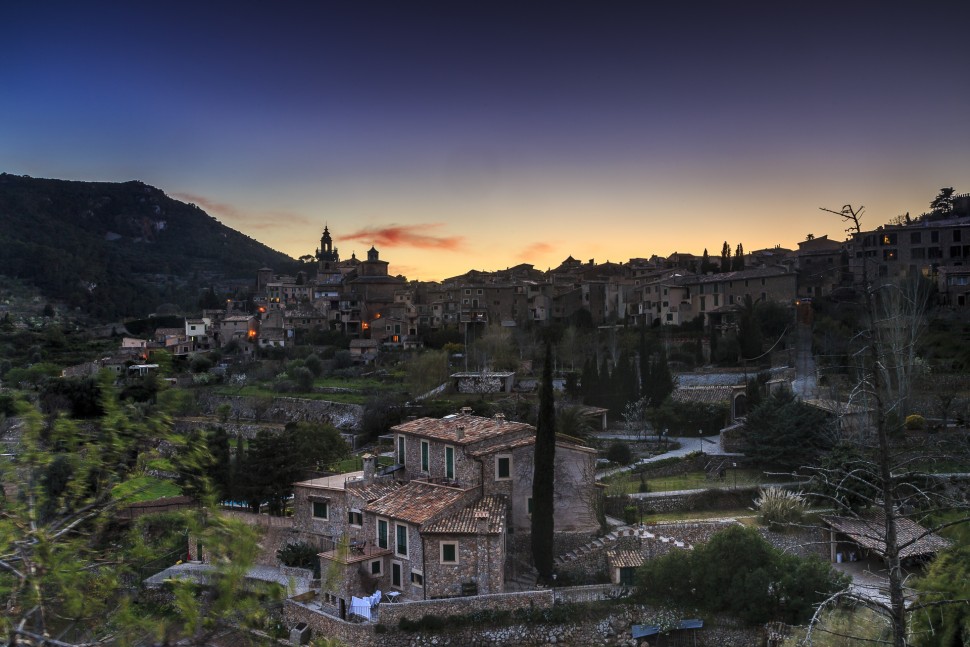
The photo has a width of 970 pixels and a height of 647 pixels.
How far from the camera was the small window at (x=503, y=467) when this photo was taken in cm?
1948

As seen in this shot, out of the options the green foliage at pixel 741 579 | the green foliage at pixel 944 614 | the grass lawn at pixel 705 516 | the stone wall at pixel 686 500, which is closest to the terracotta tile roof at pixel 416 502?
the green foliage at pixel 741 579

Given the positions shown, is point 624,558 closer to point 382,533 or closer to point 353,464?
point 382,533

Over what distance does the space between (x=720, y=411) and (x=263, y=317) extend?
45.0m

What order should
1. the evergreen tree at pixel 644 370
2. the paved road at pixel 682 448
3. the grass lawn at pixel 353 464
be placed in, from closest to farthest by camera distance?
the paved road at pixel 682 448
the grass lawn at pixel 353 464
the evergreen tree at pixel 644 370

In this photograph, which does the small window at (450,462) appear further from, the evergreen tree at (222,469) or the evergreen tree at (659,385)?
the evergreen tree at (659,385)

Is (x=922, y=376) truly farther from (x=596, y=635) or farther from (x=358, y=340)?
(x=358, y=340)

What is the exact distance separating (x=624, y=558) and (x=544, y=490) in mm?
2565

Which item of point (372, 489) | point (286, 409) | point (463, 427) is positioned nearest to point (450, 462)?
point (463, 427)

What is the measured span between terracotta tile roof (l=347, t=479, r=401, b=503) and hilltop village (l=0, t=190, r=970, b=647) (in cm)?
9

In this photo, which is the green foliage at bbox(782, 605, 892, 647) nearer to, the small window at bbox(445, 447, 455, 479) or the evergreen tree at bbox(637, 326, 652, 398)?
the small window at bbox(445, 447, 455, 479)

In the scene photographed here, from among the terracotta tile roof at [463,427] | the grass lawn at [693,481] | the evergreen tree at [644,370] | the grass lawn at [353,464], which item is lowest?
the grass lawn at [353,464]

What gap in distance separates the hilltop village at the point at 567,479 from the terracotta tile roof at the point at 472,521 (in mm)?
68

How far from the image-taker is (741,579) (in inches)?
620

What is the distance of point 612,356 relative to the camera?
123 ft
